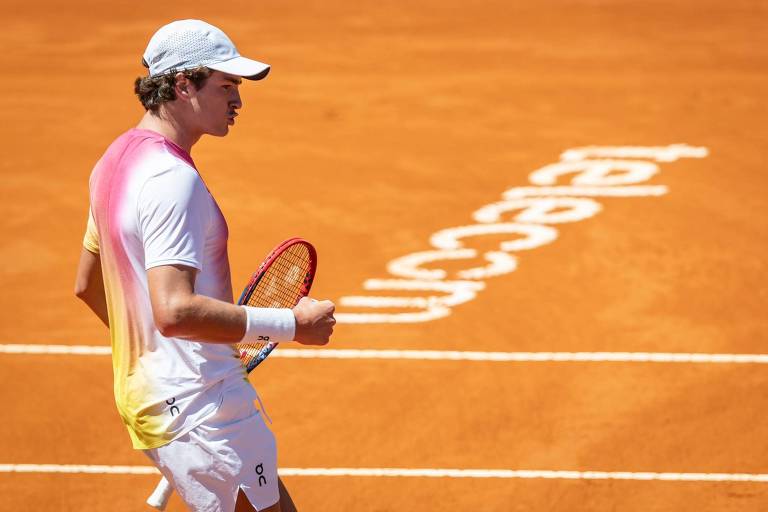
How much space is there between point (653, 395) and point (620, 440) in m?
0.60

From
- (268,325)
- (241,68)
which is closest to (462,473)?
(268,325)

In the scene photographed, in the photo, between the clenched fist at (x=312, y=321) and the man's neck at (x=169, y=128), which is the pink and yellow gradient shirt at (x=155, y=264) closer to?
the man's neck at (x=169, y=128)

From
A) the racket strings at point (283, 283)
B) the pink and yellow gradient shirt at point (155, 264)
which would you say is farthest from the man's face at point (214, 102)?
the racket strings at point (283, 283)

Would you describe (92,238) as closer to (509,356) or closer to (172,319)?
(172,319)

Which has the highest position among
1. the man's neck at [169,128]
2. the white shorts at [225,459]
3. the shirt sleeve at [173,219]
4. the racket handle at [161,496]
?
the man's neck at [169,128]

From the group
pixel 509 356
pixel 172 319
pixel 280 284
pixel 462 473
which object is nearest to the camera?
pixel 172 319

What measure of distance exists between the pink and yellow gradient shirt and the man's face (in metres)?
0.14

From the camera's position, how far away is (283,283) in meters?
4.76

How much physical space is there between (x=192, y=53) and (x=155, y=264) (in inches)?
29.6

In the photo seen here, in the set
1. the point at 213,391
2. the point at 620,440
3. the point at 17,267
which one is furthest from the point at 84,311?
the point at 213,391

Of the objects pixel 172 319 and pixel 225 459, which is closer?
pixel 172 319

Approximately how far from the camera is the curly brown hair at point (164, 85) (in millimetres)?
3832

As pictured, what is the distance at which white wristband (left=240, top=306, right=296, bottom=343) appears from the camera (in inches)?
146

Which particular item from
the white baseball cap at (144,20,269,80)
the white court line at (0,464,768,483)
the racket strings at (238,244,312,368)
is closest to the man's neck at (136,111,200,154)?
the white baseball cap at (144,20,269,80)
